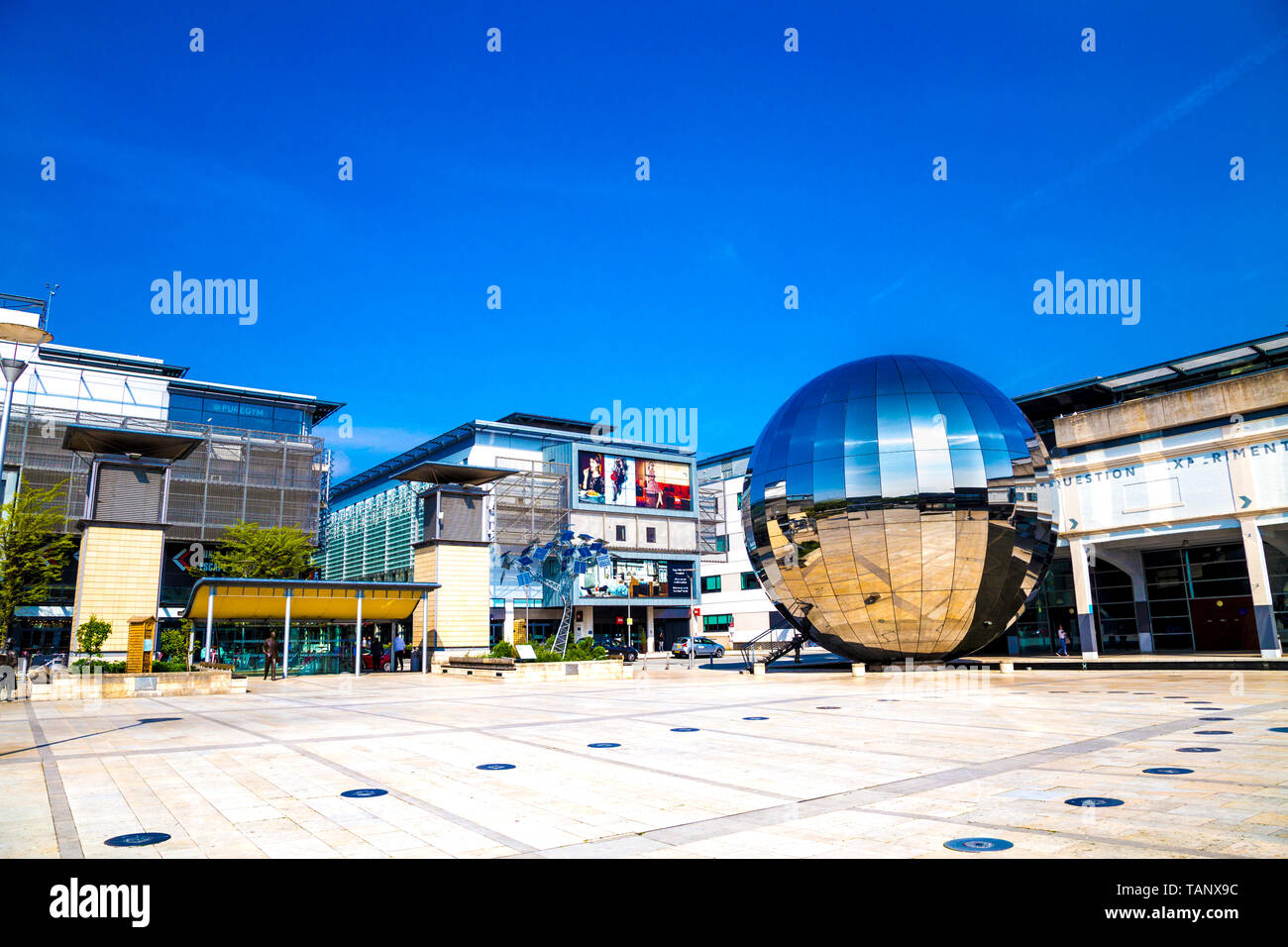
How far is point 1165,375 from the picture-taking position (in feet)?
141

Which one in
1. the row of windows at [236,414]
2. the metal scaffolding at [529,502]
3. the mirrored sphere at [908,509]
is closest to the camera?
the mirrored sphere at [908,509]

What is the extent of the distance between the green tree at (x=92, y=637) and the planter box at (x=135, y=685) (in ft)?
6.20

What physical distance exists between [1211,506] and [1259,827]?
1290 inches

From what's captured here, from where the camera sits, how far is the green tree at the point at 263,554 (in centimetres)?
5459

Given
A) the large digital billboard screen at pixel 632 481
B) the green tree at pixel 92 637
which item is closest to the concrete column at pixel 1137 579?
the green tree at pixel 92 637

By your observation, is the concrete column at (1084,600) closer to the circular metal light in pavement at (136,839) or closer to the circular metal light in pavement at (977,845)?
the circular metal light in pavement at (977,845)

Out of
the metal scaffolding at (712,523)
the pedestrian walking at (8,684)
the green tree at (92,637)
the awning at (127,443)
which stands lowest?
the pedestrian walking at (8,684)

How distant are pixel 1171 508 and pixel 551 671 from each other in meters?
27.0

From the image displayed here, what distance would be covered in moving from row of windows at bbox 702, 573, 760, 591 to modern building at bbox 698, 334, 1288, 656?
143 ft

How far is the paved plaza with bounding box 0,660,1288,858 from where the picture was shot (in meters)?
5.65

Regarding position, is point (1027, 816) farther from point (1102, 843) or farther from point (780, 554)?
point (780, 554)

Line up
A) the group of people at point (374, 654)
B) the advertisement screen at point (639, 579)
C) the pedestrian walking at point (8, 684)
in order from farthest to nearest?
the advertisement screen at point (639, 579) → the group of people at point (374, 654) → the pedestrian walking at point (8, 684)

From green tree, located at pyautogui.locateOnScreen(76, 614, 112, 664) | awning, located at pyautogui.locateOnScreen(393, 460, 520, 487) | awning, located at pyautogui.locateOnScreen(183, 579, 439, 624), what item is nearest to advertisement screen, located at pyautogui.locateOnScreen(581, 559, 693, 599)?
awning, located at pyautogui.locateOnScreen(393, 460, 520, 487)
